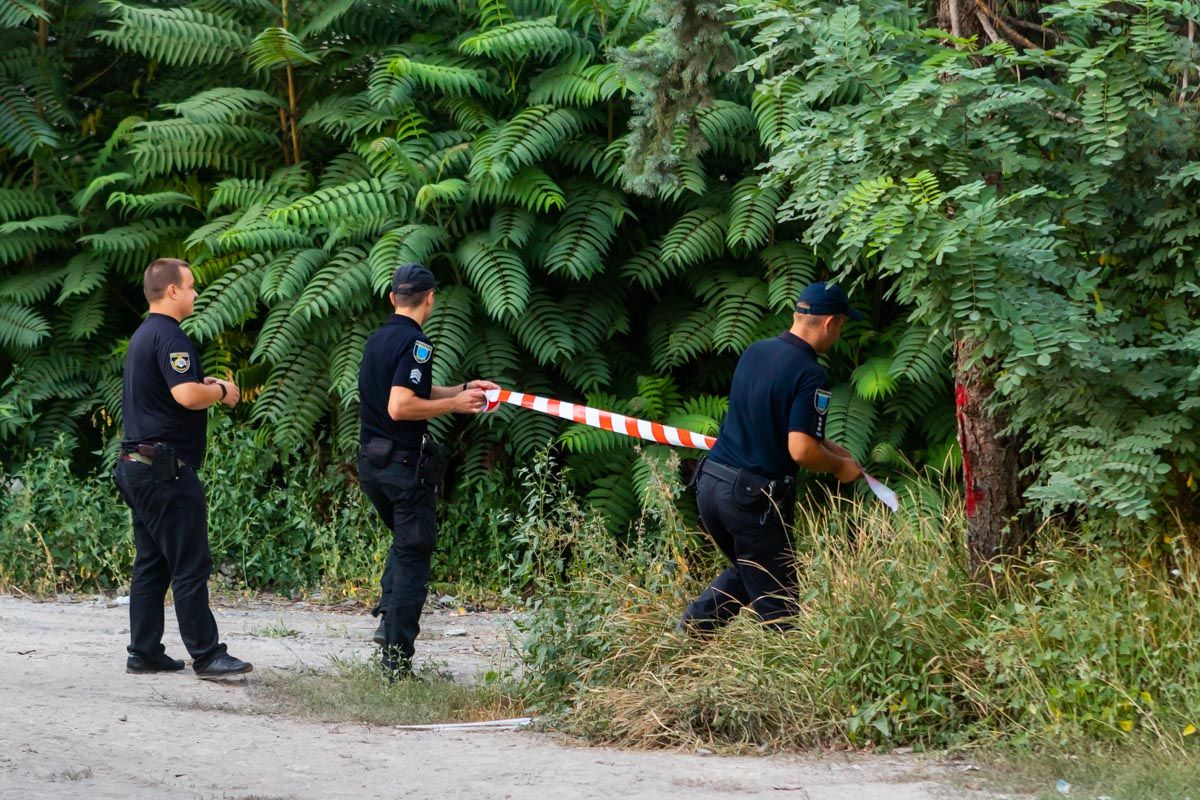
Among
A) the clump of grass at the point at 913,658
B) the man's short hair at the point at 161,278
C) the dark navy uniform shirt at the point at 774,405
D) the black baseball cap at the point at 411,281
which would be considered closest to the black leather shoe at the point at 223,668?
the clump of grass at the point at 913,658

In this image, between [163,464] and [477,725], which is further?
[163,464]

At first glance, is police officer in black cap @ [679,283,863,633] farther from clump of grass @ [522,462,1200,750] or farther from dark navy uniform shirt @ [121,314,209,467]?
dark navy uniform shirt @ [121,314,209,467]

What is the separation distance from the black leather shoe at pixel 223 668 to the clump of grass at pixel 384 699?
19 centimetres

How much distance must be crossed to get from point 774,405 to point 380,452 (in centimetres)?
194

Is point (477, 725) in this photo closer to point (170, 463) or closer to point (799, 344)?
point (170, 463)

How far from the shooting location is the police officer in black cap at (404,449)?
6414mm

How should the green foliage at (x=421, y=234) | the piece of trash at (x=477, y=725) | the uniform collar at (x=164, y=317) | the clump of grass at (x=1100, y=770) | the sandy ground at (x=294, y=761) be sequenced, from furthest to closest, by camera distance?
the green foliage at (x=421, y=234)
the uniform collar at (x=164, y=317)
the piece of trash at (x=477, y=725)
the sandy ground at (x=294, y=761)
the clump of grass at (x=1100, y=770)

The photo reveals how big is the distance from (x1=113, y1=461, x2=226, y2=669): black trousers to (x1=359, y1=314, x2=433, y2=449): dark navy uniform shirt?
0.94 metres

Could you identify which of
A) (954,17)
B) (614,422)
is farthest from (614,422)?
(954,17)

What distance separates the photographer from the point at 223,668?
262 inches

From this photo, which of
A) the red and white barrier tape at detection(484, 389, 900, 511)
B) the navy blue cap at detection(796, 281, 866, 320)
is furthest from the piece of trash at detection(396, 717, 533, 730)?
the red and white barrier tape at detection(484, 389, 900, 511)

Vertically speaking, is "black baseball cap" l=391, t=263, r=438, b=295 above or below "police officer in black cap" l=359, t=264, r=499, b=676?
above

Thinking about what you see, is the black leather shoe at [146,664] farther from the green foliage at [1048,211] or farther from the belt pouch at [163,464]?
the green foliage at [1048,211]

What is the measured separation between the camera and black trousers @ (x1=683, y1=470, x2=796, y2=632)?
6.06m
